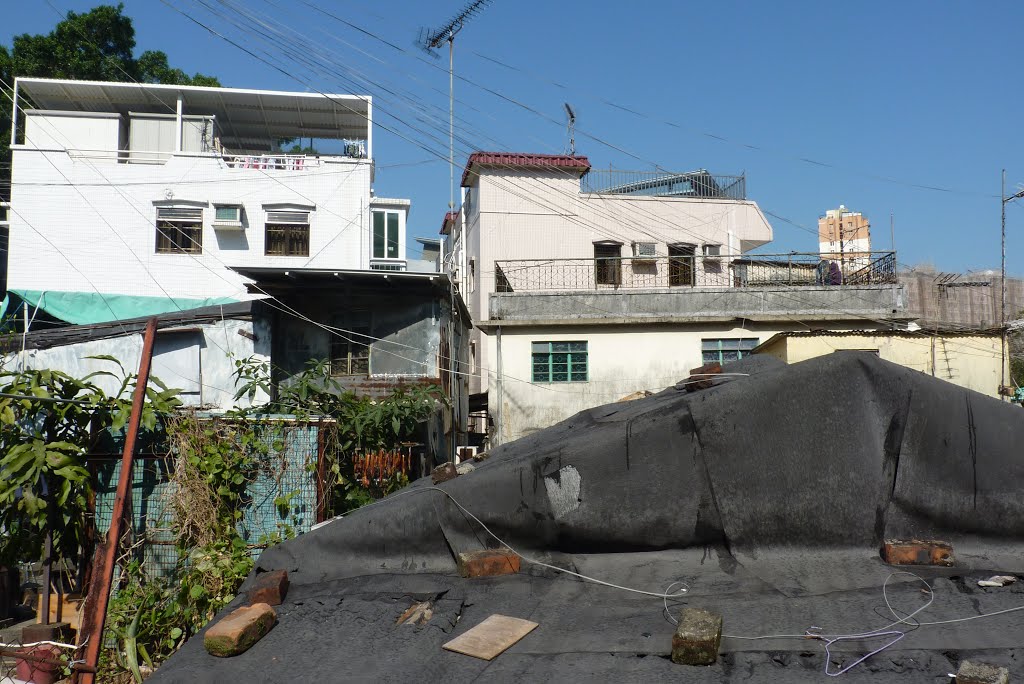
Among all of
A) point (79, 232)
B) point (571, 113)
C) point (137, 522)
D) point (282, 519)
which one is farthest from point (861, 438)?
point (571, 113)

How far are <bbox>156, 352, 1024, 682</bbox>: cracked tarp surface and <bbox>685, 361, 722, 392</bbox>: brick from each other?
21.2 inches

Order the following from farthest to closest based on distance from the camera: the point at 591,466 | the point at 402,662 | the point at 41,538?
the point at 41,538 < the point at 591,466 < the point at 402,662

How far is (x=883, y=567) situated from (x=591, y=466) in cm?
148

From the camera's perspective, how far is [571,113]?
2775 cm

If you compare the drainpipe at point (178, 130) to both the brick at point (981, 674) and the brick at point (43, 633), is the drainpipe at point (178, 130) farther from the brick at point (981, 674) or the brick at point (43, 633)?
the brick at point (981, 674)

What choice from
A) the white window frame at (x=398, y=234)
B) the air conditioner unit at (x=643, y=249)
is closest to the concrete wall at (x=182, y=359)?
the white window frame at (x=398, y=234)

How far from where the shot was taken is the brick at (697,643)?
304 centimetres

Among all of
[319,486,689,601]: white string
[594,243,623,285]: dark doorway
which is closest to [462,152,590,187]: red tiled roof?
[594,243,623,285]: dark doorway

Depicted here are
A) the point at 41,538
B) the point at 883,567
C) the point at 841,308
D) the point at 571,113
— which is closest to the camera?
the point at 883,567

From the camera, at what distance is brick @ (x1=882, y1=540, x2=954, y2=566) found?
3662 mm

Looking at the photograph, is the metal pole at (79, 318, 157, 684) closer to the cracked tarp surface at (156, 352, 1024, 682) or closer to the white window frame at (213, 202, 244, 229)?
the cracked tarp surface at (156, 352, 1024, 682)

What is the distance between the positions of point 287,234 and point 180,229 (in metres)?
2.91

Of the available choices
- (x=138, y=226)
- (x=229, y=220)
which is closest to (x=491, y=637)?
(x=229, y=220)

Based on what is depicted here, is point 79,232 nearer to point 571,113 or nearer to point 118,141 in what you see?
point 118,141
